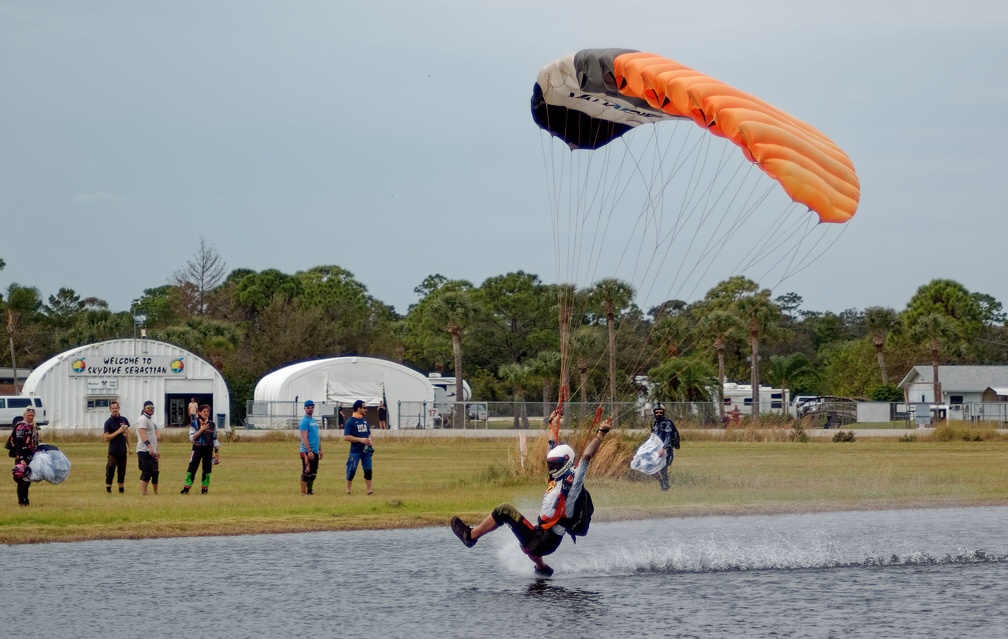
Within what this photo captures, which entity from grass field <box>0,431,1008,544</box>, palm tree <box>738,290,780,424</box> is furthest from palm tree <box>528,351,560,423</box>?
grass field <box>0,431,1008,544</box>

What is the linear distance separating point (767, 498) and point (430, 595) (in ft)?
38.5

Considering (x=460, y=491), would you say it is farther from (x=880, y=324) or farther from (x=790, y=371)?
(x=790, y=371)

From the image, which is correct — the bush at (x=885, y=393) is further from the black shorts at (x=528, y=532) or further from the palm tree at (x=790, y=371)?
the black shorts at (x=528, y=532)

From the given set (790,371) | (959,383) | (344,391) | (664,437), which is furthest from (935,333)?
(664,437)

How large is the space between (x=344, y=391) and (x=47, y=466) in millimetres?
45152

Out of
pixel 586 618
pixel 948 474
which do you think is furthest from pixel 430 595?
pixel 948 474

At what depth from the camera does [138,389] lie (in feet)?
216

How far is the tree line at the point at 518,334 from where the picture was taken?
243 feet

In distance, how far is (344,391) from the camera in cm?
6644

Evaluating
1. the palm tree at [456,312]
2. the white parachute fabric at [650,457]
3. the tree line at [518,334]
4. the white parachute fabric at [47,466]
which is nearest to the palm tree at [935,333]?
the tree line at [518,334]

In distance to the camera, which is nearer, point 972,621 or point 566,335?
point 972,621

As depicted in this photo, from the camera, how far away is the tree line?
7400cm

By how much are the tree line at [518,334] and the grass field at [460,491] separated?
85.0 feet

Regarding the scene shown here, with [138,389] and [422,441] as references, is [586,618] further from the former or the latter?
[138,389]
